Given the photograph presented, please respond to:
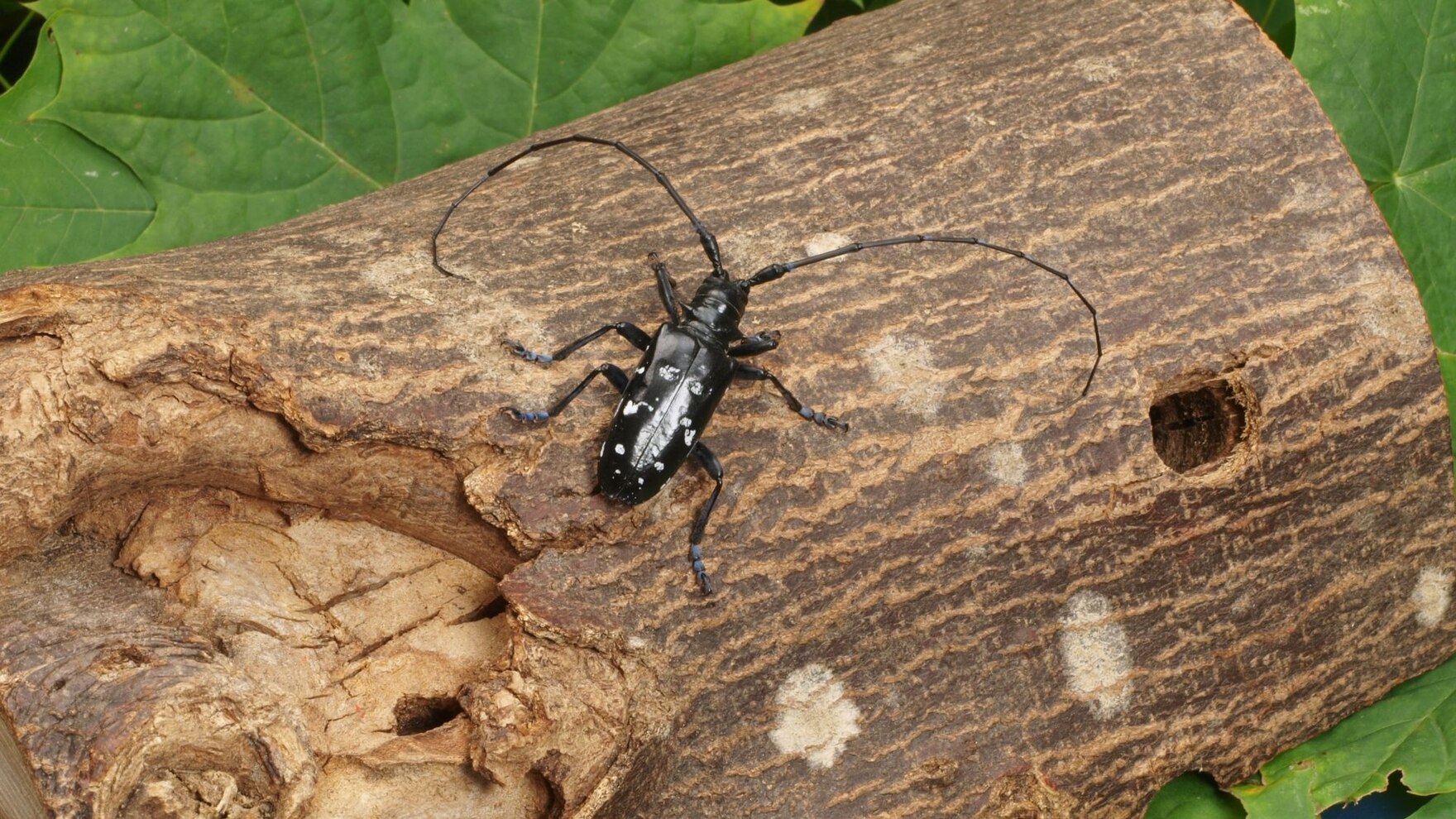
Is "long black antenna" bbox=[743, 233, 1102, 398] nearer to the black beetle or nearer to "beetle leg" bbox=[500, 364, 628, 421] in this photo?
A: the black beetle

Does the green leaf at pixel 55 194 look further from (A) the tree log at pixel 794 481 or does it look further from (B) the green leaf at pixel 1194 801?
(B) the green leaf at pixel 1194 801

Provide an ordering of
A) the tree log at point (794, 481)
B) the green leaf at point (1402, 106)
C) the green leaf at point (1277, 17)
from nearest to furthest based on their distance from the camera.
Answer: the tree log at point (794, 481) < the green leaf at point (1402, 106) < the green leaf at point (1277, 17)

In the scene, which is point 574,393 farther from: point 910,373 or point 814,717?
point 814,717

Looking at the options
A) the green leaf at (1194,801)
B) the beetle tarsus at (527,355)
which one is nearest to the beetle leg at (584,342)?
the beetle tarsus at (527,355)

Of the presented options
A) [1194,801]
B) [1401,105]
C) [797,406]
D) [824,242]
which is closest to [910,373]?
[797,406]

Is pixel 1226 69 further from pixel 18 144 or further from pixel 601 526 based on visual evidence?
pixel 18 144
